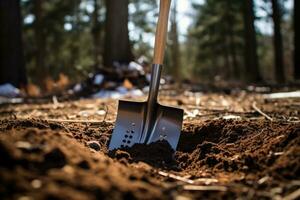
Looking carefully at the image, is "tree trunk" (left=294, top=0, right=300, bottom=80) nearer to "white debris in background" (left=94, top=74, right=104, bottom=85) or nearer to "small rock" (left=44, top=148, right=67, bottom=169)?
"white debris in background" (left=94, top=74, right=104, bottom=85)

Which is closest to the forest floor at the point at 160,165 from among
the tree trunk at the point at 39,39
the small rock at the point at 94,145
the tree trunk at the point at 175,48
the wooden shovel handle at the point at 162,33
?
the small rock at the point at 94,145

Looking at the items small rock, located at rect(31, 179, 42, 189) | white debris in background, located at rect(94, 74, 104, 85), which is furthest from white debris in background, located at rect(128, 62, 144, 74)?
small rock, located at rect(31, 179, 42, 189)

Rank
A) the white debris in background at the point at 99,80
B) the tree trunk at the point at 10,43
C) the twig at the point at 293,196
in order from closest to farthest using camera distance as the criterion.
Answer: the twig at the point at 293,196 < the white debris in background at the point at 99,80 < the tree trunk at the point at 10,43

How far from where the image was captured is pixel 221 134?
11.3ft

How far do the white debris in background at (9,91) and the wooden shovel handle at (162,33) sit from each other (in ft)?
21.8

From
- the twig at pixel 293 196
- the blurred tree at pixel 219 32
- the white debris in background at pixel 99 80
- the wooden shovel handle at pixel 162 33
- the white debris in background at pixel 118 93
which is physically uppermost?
the blurred tree at pixel 219 32

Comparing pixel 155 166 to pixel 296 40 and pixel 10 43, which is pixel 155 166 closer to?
pixel 10 43

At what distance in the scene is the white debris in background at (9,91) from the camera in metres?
9.72

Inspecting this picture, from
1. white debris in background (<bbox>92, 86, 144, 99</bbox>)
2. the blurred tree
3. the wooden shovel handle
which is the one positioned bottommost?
white debris in background (<bbox>92, 86, 144, 99</bbox>)

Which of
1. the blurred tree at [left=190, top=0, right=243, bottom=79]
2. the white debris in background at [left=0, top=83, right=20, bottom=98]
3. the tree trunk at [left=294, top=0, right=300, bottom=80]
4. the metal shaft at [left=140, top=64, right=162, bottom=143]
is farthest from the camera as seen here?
the blurred tree at [left=190, top=0, right=243, bottom=79]

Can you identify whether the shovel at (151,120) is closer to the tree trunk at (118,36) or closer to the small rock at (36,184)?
the small rock at (36,184)

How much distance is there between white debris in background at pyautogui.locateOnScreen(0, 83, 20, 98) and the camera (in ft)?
31.9

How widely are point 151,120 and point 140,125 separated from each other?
10 cm

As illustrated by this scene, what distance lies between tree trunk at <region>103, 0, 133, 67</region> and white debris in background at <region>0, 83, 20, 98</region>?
7.02 feet
